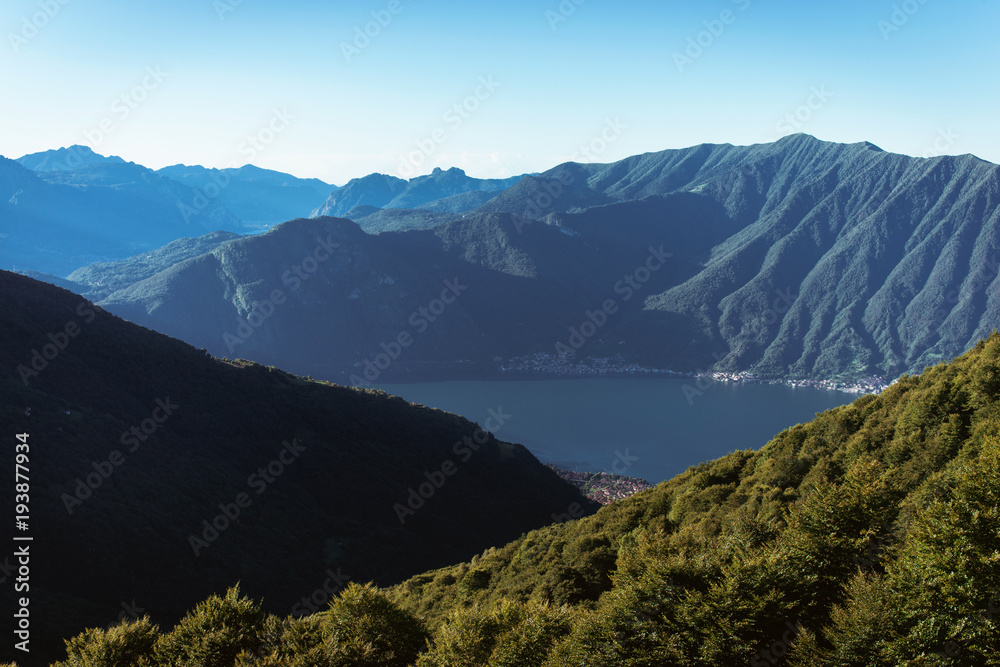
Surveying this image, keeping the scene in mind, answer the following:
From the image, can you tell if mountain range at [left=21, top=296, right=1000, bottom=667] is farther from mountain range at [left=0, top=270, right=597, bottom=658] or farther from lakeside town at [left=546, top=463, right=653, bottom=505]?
lakeside town at [left=546, top=463, right=653, bottom=505]

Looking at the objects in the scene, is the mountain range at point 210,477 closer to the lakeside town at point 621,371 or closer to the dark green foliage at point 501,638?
the dark green foliage at point 501,638

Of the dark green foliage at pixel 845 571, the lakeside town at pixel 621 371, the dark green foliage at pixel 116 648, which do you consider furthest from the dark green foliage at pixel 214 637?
the lakeside town at pixel 621 371

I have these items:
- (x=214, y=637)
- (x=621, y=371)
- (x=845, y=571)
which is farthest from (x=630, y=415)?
(x=214, y=637)

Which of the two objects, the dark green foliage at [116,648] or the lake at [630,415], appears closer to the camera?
the dark green foliage at [116,648]

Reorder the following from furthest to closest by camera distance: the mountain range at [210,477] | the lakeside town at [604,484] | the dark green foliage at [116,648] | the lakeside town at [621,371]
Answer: the lakeside town at [621,371] → the lakeside town at [604,484] → the mountain range at [210,477] → the dark green foliage at [116,648]

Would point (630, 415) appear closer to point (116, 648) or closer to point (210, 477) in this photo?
point (210, 477)

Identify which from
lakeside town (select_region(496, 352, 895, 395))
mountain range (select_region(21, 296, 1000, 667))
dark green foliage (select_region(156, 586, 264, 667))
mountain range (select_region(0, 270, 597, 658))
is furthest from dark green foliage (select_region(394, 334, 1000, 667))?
lakeside town (select_region(496, 352, 895, 395))

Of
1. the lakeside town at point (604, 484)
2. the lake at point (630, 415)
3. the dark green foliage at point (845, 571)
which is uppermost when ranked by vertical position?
the dark green foliage at point (845, 571)
